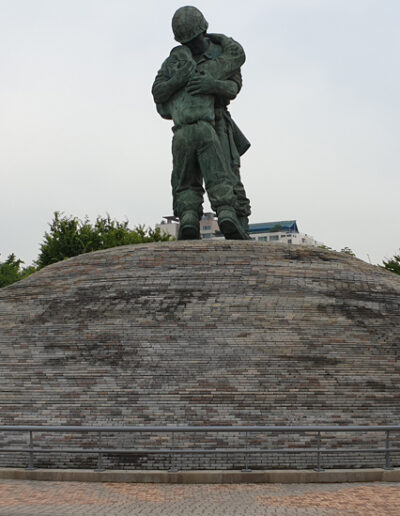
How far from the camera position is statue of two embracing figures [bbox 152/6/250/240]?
72.7ft

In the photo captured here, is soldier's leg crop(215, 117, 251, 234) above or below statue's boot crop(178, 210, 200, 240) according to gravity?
above

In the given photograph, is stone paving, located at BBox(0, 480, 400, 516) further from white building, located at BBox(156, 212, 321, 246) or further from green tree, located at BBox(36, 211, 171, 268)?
white building, located at BBox(156, 212, 321, 246)

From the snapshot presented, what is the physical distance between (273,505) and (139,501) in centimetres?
184

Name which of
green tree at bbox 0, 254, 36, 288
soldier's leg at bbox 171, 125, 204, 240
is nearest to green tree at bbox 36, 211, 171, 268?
green tree at bbox 0, 254, 36, 288

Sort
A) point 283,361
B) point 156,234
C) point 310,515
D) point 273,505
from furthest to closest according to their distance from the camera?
point 156,234
point 283,361
point 273,505
point 310,515

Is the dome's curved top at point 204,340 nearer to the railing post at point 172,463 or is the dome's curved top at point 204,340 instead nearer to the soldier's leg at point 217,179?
the railing post at point 172,463

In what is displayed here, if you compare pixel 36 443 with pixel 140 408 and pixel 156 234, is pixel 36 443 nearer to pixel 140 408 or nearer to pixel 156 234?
pixel 140 408

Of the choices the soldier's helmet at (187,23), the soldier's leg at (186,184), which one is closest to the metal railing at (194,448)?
the soldier's leg at (186,184)

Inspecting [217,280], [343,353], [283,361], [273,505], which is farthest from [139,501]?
[217,280]

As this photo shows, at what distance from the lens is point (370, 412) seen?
13.8 m

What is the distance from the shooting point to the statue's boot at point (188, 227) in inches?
870

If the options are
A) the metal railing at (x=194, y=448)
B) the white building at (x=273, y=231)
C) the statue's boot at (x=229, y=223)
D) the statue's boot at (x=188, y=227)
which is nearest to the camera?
the metal railing at (x=194, y=448)

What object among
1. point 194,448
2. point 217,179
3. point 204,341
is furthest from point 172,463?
point 217,179

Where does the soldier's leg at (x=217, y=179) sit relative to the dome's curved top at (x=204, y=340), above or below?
above
